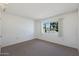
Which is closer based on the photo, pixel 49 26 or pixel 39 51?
pixel 39 51

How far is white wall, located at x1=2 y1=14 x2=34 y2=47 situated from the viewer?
4.05 meters

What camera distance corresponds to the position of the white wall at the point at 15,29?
4054 millimetres

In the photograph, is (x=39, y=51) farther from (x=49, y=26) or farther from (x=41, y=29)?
(x=41, y=29)

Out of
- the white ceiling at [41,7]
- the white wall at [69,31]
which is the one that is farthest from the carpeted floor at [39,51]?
the white ceiling at [41,7]

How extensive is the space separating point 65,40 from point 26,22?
10.8 ft

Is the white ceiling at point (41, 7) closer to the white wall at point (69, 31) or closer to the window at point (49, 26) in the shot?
the white wall at point (69, 31)

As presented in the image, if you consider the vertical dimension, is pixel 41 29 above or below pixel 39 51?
above

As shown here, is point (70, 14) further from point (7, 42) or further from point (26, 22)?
point (7, 42)

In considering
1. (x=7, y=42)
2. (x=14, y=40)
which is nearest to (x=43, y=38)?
(x=14, y=40)

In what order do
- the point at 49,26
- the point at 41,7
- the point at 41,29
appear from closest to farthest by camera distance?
the point at 41,7 → the point at 49,26 → the point at 41,29

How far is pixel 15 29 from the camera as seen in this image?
4.74 metres

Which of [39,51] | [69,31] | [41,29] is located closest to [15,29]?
[39,51]

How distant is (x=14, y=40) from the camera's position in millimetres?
4648

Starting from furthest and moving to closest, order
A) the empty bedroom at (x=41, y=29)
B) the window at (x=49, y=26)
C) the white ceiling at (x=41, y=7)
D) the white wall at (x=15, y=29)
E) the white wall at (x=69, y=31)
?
the window at (x=49, y=26), the white wall at (x=15, y=29), the white wall at (x=69, y=31), the empty bedroom at (x=41, y=29), the white ceiling at (x=41, y=7)
